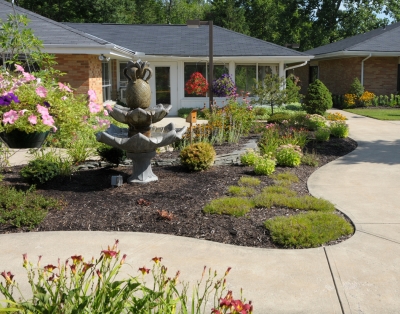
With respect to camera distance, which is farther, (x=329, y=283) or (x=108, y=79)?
(x=108, y=79)

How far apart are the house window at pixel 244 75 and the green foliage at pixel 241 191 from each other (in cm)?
1658

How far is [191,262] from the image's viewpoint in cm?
502

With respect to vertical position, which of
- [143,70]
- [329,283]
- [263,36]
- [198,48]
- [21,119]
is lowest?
[329,283]

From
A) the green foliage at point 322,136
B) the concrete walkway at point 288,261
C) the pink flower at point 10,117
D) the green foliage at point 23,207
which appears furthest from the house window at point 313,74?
the pink flower at point 10,117

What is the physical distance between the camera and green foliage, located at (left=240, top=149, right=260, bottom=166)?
31.1ft

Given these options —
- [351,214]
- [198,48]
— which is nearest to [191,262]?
[351,214]

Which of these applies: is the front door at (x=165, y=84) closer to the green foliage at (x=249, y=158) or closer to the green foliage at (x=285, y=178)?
the green foliage at (x=249, y=158)

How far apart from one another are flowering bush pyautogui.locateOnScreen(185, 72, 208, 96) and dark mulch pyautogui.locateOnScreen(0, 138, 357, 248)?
484 inches

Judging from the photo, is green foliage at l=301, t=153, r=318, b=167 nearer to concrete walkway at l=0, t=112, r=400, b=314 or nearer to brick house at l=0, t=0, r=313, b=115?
concrete walkway at l=0, t=112, r=400, b=314

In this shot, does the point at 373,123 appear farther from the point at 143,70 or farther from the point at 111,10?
the point at 111,10

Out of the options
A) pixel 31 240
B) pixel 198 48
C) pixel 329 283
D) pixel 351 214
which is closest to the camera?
pixel 329 283

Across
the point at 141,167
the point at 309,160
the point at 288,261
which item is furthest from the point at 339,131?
the point at 288,261

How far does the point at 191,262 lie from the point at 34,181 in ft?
12.6

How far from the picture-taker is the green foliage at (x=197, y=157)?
28.9 ft
